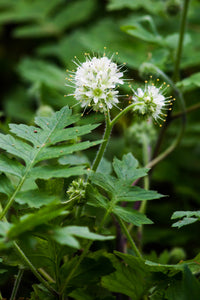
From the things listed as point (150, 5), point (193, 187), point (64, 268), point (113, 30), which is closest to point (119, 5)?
point (150, 5)

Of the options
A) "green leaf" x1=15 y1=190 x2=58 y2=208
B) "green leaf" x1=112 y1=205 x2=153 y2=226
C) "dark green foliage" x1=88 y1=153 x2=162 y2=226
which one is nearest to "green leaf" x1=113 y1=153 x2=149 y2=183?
"dark green foliage" x1=88 y1=153 x2=162 y2=226

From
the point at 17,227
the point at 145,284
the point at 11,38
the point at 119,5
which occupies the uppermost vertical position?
the point at 11,38

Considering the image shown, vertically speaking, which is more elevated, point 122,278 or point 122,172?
point 122,172

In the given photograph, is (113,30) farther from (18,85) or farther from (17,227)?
(17,227)

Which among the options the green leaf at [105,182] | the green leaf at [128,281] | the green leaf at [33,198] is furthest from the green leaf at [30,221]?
the green leaf at [128,281]

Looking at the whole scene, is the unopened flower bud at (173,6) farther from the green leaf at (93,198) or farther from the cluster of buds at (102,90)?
the green leaf at (93,198)

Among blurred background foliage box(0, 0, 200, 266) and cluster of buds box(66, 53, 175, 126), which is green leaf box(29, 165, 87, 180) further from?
blurred background foliage box(0, 0, 200, 266)

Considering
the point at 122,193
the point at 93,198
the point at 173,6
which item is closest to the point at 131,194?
the point at 122,193
